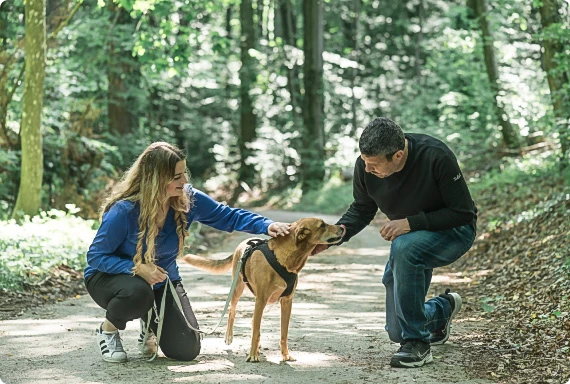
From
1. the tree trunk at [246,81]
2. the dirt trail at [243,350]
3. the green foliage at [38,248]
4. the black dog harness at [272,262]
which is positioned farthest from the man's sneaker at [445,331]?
the tree trunk at [246,81]

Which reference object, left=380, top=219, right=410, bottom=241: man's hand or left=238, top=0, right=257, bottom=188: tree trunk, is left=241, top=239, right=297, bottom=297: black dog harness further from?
left=238, top=0, right=257, bottom=188: tree trunk

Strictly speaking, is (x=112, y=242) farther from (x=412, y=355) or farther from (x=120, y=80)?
(x=120, y=80)

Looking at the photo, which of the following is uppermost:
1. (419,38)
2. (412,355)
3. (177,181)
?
(419,38)

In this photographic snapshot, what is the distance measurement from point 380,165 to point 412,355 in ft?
4.34

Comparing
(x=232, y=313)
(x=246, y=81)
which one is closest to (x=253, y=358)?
(x=232, y=313)

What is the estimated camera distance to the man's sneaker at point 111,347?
5410 millimetres

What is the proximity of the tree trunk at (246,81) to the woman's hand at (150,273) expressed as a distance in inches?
984

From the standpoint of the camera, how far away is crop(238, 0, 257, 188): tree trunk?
29844 mm

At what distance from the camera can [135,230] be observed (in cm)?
536

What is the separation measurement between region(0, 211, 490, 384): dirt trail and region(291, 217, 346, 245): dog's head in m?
0.86

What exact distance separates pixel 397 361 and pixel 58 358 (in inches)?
95.9

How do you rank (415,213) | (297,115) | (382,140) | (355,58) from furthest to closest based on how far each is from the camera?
(355,58), (297,115), (415,213), (382,140)

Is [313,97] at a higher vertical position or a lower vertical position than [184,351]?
higher

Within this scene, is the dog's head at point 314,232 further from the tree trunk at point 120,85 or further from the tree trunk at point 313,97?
the tree trunk at point 313,97
